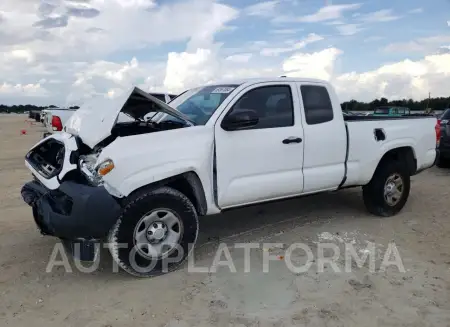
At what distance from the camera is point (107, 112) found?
14.2 ft

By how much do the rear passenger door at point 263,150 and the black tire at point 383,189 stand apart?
4.89ft

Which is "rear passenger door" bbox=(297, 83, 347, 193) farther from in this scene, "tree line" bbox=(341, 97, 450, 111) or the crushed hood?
"tree line" bbox=(341, 97, 450, 111)

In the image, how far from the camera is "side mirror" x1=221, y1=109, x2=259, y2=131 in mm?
4531

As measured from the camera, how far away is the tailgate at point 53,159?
13.6 ft

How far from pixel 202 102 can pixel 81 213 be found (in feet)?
6.49

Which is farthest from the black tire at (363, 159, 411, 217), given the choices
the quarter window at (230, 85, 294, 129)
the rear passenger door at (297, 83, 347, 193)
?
the quarter window at (230, 85, 294, 129)

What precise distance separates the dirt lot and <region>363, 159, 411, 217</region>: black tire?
373 millimetres

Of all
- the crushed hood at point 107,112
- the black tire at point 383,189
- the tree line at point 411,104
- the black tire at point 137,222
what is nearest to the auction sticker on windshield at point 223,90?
the crushed hood at point 107,112

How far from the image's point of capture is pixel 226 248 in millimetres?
4992

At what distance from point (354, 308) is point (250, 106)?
2.38 meters

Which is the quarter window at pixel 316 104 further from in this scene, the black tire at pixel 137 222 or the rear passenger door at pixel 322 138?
A: the black tire at pixel 137 222

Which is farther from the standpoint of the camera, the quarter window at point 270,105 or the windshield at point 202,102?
the quarter window at point 270,105

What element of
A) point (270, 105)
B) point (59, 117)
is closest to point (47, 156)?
point (270, 105)

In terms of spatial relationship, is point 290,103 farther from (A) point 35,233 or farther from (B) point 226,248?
(A) point 35,233
